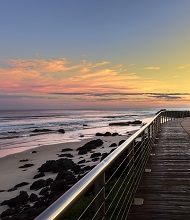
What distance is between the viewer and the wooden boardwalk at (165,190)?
443 cm

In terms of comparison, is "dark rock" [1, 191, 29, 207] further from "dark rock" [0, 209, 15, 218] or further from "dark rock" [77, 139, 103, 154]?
"dark rock" [77, 139, 103, 154]

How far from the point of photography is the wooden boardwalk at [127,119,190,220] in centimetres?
443

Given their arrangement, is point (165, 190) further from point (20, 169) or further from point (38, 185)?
point (20, 169)

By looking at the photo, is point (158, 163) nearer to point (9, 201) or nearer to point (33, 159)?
point (9, 201)

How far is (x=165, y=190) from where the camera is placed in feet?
18.7

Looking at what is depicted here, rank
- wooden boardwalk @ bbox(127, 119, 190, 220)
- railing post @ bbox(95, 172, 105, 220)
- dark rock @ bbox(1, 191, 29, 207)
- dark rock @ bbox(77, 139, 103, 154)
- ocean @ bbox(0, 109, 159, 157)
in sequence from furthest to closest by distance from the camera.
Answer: ocean @ bbox(0, 109, 159, 157)
dark rock @ bbox(77, 139, 103, 154)
dark rock @ bbox(1, 191, 29, 207)
wooden boardwalk @ bbox(127, 119, 190, 220)
railing post @ bbox(95, 172, 105, 220)

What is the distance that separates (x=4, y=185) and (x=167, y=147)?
9201 millimetres

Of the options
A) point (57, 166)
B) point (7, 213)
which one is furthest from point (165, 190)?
point (57, 166)

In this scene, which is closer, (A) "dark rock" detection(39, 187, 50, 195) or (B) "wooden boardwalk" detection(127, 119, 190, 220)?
(B) "wooden boardwalk" detection(127, 119, 190, 220)

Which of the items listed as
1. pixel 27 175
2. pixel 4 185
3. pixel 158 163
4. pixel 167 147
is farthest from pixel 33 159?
pixel 158 163

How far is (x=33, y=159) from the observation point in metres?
22.3

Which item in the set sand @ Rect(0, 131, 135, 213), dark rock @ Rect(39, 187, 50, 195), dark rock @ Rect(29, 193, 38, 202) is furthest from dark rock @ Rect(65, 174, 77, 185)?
dark rock @ Rect(29, 193, 38, 202)

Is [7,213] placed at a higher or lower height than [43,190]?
lower

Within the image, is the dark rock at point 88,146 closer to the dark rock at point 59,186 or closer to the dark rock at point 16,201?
the dark rock at point 59,186
